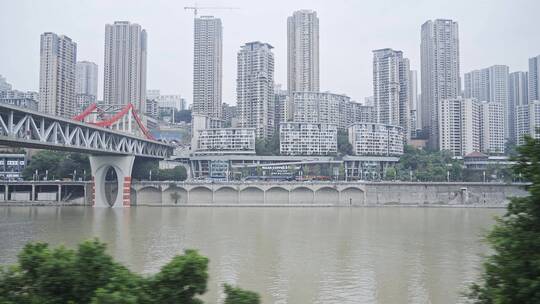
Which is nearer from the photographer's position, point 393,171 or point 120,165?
point 120,165

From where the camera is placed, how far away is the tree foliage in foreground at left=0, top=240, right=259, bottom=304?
16.0 feet

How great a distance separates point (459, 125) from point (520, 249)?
64.5 meters

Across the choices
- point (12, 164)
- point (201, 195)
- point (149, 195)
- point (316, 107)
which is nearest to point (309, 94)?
point (316, 107)

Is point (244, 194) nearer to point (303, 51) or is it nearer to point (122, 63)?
point (303, 51)

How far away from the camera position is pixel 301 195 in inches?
1858

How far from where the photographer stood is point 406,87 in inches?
3014

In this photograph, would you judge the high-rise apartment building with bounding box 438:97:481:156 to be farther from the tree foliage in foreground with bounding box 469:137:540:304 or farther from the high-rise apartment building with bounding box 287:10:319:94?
the tree foliage in foreground with bounding box 469:137:540:304

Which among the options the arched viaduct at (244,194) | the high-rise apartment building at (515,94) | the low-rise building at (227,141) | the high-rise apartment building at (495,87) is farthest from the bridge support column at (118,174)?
the high-rise apartment building at (495,87)

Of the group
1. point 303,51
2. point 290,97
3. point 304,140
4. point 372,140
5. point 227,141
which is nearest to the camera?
point 304,140

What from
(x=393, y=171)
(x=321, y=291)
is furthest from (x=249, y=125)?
(x=321, y=291)

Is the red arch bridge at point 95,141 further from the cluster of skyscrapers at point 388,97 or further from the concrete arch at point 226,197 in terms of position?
the cluster of skyscrapers at point 388,97

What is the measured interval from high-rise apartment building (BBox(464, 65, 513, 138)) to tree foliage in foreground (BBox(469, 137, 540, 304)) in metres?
85.5

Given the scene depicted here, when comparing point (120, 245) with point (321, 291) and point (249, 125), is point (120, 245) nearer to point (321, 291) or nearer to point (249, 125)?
point (321, 291)

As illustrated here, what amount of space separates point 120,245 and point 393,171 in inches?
1520
